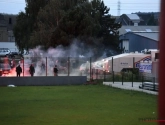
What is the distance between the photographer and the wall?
42125 millimetres

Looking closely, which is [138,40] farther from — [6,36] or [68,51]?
[6,36]

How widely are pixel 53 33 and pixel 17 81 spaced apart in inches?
927

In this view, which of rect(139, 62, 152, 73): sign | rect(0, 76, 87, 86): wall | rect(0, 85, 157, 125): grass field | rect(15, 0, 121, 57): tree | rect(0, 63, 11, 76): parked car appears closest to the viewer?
rect(0, 85, 157, 125): grass field

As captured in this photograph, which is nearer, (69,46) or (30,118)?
(30,118)

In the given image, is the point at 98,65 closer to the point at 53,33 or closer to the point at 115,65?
the point at 115,65

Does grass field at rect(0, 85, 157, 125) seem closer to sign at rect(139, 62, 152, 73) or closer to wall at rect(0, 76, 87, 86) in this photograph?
wall at rect(0, 76, 87, 86)

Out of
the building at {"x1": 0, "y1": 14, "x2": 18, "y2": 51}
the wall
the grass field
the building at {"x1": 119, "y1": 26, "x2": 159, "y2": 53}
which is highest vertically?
the building at {"x1": 0, "y1": 14, "x2": 18, "y2": 51}

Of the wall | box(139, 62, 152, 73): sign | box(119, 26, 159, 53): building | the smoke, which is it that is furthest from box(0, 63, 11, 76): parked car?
box(119, 26, 159, 53): building

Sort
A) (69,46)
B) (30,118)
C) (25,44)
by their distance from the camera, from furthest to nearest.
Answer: (25,44) < (69,46) < (30,118)

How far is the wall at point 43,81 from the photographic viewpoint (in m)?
42.1

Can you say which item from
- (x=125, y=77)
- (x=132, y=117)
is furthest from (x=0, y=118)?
(x=125, y=77)

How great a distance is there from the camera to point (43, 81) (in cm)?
4269

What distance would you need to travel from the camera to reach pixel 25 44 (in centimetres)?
7462

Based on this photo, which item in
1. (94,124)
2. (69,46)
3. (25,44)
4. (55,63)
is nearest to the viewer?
(94,124)
